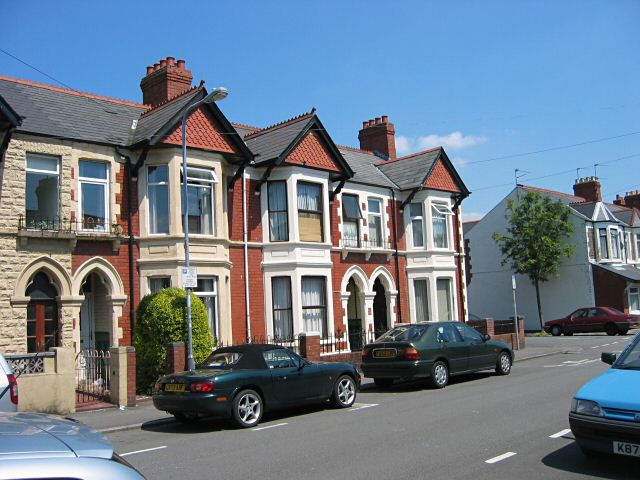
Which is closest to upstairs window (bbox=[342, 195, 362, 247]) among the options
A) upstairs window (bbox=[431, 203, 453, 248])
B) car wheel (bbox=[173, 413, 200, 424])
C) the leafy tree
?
upstairs window (bbox=[431, 203, 453, 248])

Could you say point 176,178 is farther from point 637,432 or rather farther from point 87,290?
point 637,432

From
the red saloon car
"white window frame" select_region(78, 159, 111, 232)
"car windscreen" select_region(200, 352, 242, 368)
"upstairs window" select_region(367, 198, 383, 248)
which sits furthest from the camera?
the red saloon car

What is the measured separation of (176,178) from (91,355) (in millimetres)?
5315

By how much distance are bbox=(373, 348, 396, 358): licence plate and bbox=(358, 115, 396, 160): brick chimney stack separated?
16632 mm

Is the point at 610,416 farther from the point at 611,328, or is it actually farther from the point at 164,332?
the point at 611,328

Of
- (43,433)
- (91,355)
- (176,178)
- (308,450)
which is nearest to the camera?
(43,433)

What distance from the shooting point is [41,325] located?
16.0 metres

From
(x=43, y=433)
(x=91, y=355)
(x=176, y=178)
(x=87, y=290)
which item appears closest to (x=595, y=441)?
(x=43, y=433)

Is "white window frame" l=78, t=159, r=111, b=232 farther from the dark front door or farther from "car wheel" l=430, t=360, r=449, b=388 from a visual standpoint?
"car wheel" l=430, t=360, r=449, b=388

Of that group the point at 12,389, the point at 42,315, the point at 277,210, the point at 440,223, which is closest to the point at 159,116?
the point at 277,210

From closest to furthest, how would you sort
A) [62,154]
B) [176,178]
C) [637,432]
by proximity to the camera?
[637,432] < [62,154] < [176,178]

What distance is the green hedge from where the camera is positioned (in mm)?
15773

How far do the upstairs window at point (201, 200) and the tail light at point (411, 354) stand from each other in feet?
23.5

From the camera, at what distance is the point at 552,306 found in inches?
1700
